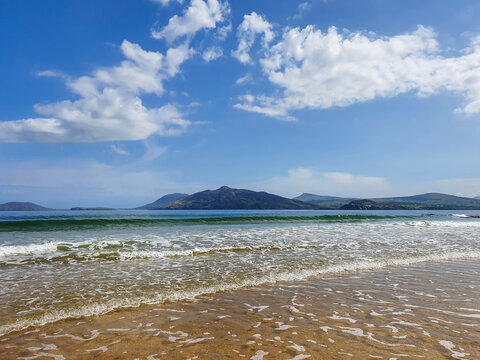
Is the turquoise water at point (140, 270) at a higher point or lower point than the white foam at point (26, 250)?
lower

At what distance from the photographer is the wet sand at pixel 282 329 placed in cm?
426

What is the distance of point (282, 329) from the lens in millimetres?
5133

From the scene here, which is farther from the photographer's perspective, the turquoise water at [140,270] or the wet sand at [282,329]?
the turquoise water at [140,270]

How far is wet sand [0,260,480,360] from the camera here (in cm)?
426

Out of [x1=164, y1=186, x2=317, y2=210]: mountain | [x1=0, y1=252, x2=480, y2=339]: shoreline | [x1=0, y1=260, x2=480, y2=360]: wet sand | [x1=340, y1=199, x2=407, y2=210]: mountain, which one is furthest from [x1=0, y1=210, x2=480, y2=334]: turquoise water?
[x1=340, y1=199, x2=407, y2=210]: mountain

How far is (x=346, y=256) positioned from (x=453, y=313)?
7265 mm

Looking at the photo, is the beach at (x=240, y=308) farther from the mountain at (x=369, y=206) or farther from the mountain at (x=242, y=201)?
the mountain at (x=369, y=206)

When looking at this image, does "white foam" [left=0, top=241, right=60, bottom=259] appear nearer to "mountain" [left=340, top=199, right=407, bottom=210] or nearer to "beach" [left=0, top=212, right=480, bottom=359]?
"beach" [left=0, top=212, right=480, bottom=359]

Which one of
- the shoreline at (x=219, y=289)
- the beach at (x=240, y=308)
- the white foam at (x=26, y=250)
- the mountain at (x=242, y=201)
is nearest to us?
the beach at (x=240, y=308)

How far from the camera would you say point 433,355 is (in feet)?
13.6

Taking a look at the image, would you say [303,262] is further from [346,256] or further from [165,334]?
[165,334]

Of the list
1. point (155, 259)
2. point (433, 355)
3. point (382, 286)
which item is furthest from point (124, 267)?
point (433, 355)

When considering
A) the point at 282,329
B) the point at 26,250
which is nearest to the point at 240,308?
the point at 282,329

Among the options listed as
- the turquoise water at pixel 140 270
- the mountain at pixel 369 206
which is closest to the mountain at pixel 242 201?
the mountain at pixel 369 206
